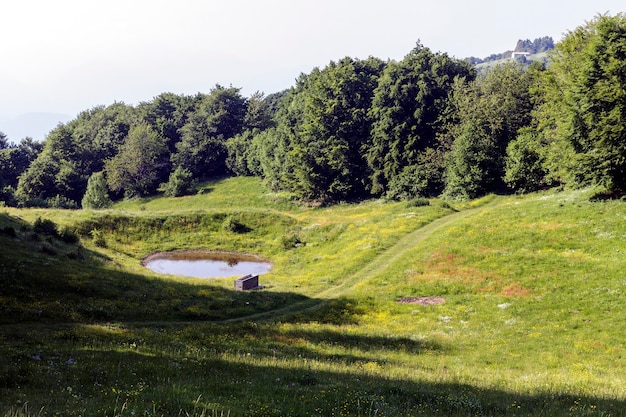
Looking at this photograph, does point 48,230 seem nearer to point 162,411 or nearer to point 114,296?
point 114,296

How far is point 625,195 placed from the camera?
4391cm

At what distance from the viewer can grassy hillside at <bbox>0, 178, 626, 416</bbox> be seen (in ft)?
43.2

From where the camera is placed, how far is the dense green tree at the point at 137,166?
11775cm

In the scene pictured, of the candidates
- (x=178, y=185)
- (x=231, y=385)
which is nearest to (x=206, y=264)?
(x=231, y=385)

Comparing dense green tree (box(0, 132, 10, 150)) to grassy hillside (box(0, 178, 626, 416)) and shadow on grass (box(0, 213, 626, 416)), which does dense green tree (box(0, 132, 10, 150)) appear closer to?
grassy hillside (box(0, 178, 626, 416))

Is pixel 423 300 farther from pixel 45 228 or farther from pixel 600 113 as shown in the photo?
pixel 45 228

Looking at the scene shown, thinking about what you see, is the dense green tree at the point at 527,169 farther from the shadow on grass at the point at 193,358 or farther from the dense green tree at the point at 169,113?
the dense green tree at the point at 169,113

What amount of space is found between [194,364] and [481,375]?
13575 millimetres

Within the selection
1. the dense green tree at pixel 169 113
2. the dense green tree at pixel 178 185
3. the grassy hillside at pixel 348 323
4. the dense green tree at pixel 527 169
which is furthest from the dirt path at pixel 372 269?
the dense green tree at pixel 169 113

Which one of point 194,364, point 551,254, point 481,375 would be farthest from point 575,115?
point 194,364

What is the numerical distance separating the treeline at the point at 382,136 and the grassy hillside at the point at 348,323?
1237 centimetres

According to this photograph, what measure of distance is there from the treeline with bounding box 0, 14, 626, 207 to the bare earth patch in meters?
26.9

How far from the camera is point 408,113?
309 ft

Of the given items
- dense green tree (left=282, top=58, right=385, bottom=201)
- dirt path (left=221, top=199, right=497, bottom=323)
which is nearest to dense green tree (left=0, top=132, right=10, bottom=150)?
dense green tree (left=282, top=58, right=385, bottom=201)
